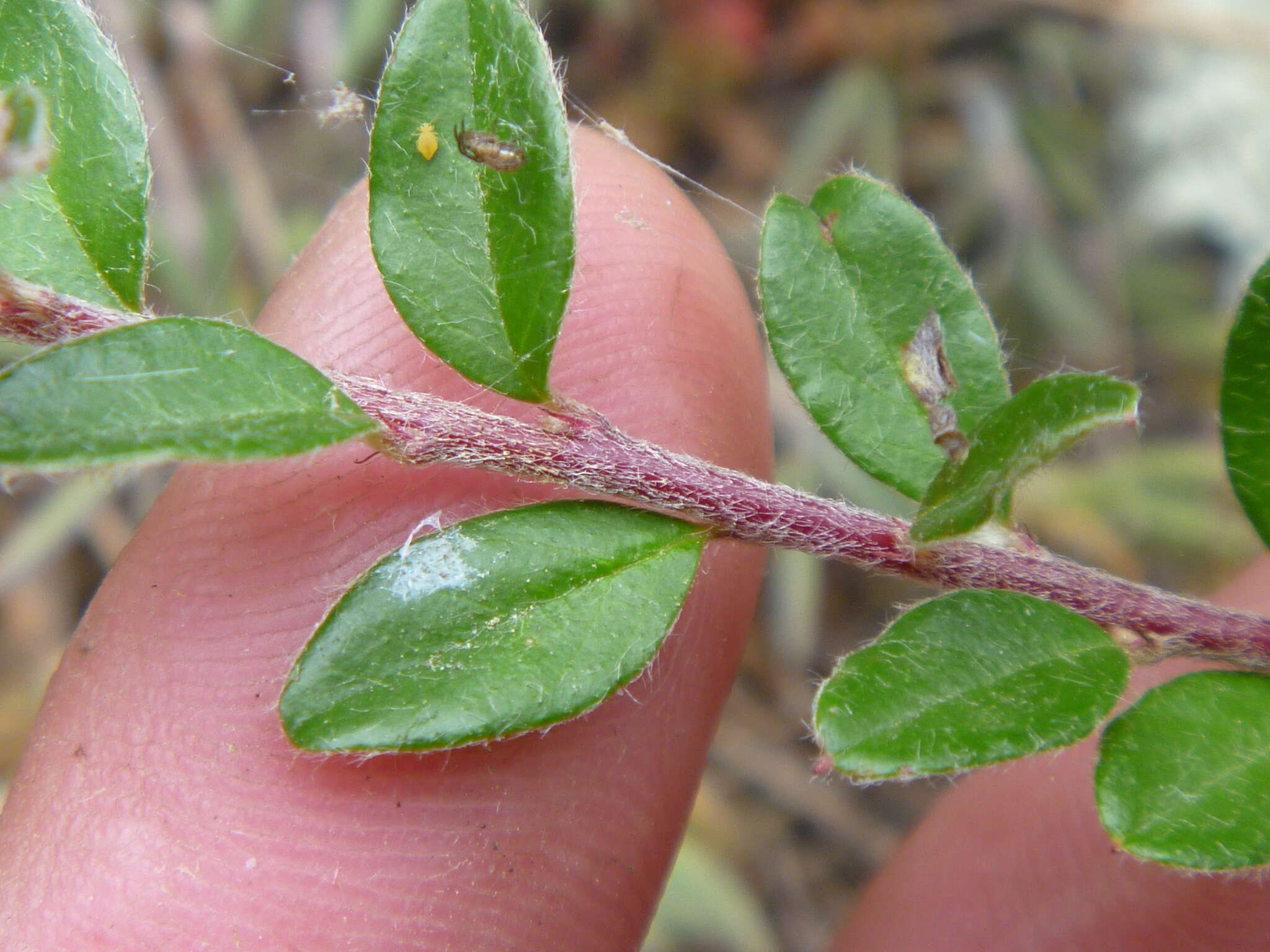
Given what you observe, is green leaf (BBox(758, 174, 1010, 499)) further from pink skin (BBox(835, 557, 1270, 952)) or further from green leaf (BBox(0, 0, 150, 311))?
green leaf (BBox(0, 0, 150, 311))

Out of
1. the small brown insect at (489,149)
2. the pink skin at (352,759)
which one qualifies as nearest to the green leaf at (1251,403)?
the pink skin at (352,759)

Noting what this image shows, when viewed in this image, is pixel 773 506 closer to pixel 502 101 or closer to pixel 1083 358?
pixel 502 101

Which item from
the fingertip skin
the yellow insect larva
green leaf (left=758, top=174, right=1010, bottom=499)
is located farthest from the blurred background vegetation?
the yellow insect larva

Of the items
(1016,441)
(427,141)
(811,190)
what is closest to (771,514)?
(1016,441)

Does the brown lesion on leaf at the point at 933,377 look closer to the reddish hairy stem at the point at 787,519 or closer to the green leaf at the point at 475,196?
the reddish hairy stem at the point at 787,519

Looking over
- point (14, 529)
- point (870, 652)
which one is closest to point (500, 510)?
point (870, 652)
